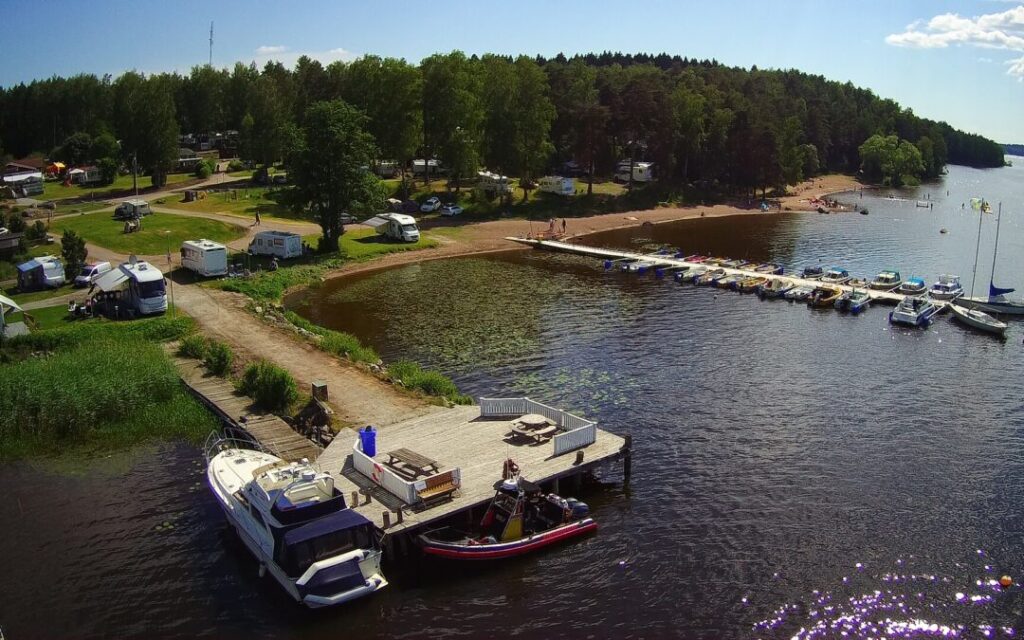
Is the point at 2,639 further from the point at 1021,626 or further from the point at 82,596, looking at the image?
the point at 1021,626

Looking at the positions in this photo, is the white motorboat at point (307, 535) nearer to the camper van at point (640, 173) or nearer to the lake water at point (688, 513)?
the lake water at point (688, 513)

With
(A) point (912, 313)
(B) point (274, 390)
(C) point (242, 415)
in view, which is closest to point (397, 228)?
(B) point (274, 390)

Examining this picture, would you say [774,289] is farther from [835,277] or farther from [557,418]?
[557,418]

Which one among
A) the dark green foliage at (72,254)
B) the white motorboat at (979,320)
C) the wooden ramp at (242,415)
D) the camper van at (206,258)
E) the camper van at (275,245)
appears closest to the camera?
the wooden ramp at (242,415)

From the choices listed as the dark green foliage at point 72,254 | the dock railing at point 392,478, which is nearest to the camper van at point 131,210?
the dark green foliage at point 72,254

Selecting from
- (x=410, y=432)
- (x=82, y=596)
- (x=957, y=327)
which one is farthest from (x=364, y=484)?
(x=957, y=327)

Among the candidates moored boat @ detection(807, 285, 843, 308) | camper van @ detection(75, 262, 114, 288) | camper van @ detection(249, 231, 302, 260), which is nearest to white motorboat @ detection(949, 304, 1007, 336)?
moored boat @ detection(807, 285, 843, 308)

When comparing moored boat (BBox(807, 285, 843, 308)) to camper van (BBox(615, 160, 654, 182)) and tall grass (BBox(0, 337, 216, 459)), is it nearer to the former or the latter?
tall grass (BBox(0, 337, 216, 459))
